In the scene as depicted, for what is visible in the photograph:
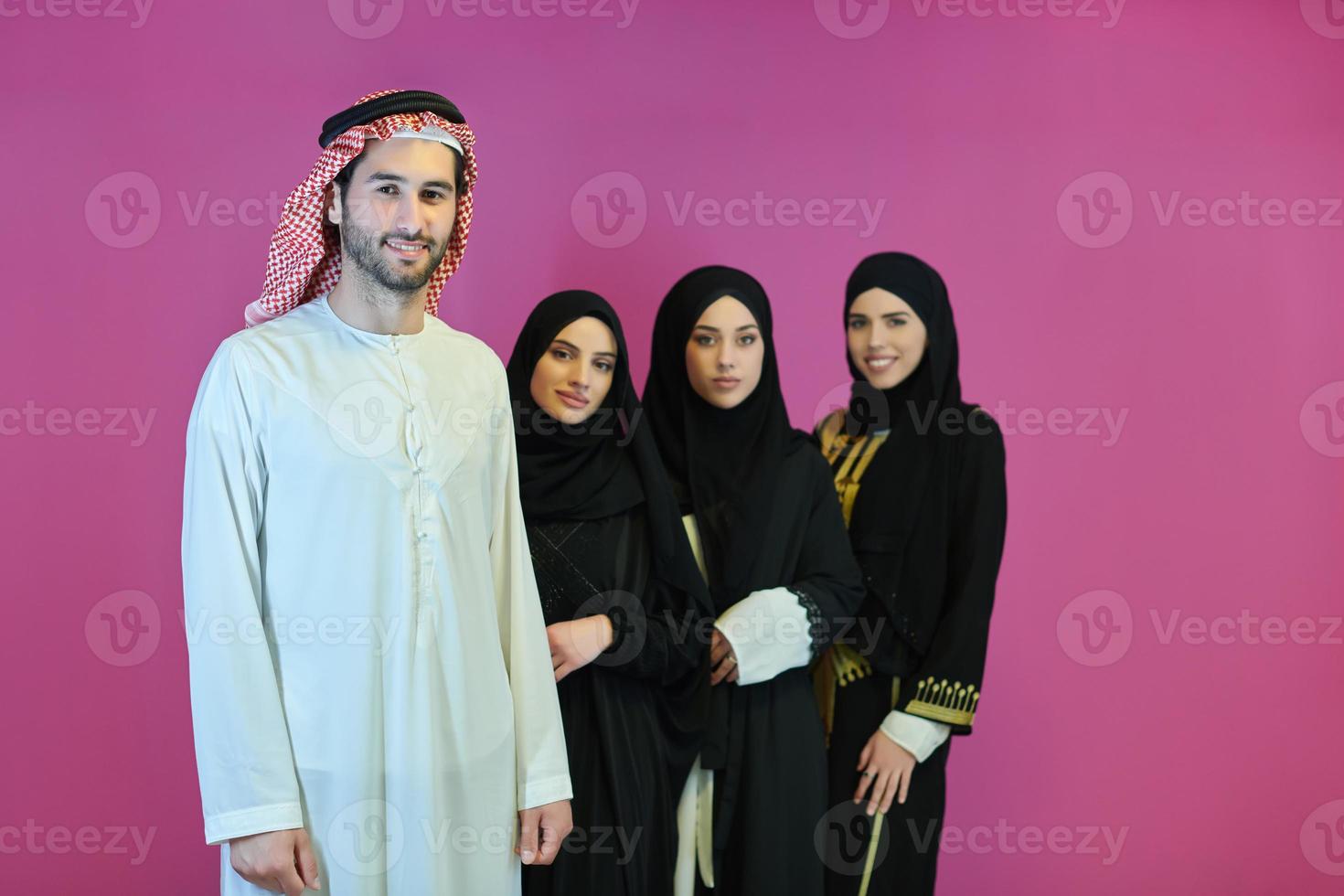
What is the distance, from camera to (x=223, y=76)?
3125 millimetres

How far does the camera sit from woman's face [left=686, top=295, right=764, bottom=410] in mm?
2545

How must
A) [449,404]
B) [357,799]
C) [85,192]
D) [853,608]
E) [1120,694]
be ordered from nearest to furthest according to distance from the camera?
[357,799] → [449,404] → [853,608] → [85,192] → [1120,694]

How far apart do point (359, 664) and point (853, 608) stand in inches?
46.0

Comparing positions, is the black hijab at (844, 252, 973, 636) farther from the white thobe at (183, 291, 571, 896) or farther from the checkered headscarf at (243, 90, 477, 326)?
the checkered headscarf at (243, 90, 477, 326)

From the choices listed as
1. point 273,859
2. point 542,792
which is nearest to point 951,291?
point 542,792

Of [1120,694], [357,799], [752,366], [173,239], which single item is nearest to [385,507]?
[357,799]

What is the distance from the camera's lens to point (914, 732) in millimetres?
2539

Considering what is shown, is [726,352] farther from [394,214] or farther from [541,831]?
[541,831]

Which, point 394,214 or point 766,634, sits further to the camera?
point 766,634

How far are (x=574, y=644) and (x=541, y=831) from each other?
0.38m

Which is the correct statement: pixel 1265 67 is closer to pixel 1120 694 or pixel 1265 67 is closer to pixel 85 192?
pixel 1120 694
